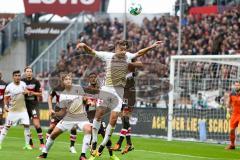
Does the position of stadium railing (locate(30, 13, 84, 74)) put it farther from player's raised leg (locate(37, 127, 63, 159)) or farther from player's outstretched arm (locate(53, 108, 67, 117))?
player's raised leg (locate(37, 127, 63, 159))

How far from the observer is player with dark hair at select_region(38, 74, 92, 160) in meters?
16.8

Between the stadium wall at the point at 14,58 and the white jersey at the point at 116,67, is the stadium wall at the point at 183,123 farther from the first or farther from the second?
the stadium wall at the point at 14,58

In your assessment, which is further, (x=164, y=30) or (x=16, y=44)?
(x=16, y=44)

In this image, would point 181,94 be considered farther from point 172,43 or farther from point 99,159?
point 99,159

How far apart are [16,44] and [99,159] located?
2924 centimetres

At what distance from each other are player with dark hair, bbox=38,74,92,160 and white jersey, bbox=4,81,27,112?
3.73 m

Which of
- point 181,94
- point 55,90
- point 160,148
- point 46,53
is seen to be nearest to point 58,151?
point 55,90

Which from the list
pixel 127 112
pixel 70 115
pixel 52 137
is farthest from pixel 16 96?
pixel 52 137

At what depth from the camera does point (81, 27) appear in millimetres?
43812

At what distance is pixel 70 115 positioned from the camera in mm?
17109

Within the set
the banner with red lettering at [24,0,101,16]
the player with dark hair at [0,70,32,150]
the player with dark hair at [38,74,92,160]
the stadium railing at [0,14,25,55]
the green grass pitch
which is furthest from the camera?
the banner with red lettering at [24,0,101,16]

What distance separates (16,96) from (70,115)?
174 inches

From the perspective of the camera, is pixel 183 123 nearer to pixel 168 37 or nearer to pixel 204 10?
pixel 168 37

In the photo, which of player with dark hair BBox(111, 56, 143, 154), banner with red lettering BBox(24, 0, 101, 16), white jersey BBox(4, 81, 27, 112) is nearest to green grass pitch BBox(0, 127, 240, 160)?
player with dark hair BBox(111, 56, 143, 154)
